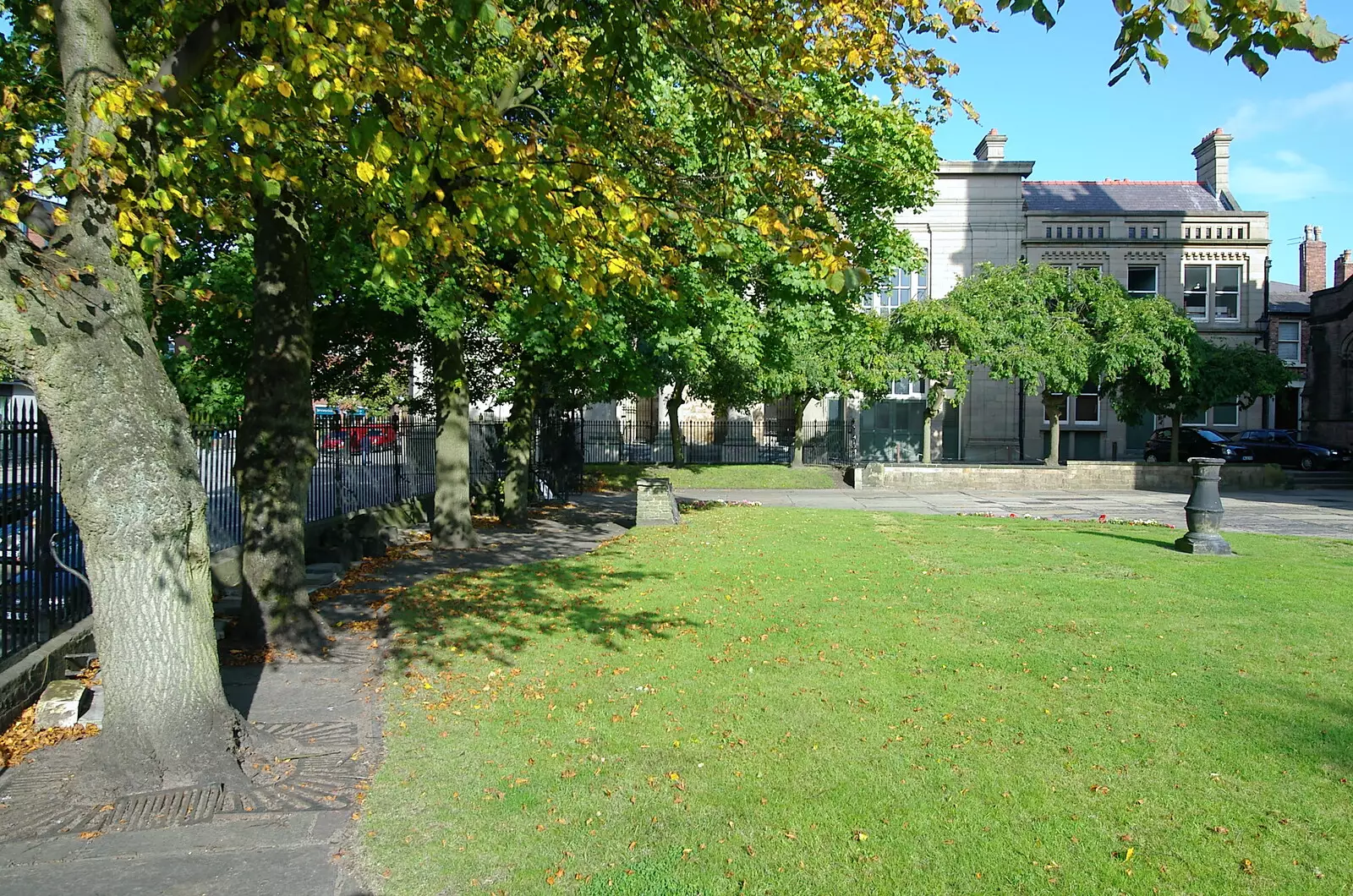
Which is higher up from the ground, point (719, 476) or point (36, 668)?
point (36, 668)

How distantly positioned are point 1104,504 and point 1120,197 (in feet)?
93.8

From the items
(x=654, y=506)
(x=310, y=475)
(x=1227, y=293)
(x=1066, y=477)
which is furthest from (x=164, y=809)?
(x=1227, y=293)

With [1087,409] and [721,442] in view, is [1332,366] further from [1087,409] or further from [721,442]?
[721,442]

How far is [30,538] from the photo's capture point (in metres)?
7.12

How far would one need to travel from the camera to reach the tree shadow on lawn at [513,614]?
8312 mm

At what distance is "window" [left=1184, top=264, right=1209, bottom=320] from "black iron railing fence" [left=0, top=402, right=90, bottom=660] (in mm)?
48110

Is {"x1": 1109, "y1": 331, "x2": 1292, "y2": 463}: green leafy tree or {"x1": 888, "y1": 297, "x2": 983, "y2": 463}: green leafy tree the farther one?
{"x1": 1109, "y1": 331, "x2": 1292, "y2": 463}: green leafy tree

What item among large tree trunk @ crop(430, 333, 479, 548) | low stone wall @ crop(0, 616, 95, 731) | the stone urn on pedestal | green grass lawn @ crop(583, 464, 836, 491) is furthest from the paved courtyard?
low stone wall @ crop(0, 616, 95, 731)

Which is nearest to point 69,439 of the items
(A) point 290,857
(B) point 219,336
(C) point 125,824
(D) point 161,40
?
(C) point 125,824

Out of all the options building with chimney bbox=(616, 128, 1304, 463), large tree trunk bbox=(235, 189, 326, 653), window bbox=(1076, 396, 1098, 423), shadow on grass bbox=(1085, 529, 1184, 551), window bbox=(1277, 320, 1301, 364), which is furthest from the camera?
window bbox=(1277, 320, 1301, 364)

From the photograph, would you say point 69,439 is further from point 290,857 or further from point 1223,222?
point 1223,222

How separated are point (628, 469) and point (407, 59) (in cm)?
2697

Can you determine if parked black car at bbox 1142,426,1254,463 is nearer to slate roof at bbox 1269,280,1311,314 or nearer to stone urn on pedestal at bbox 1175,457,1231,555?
slate roof at bbox 1269,280,1311,314

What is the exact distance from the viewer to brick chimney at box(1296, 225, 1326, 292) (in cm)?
4906
